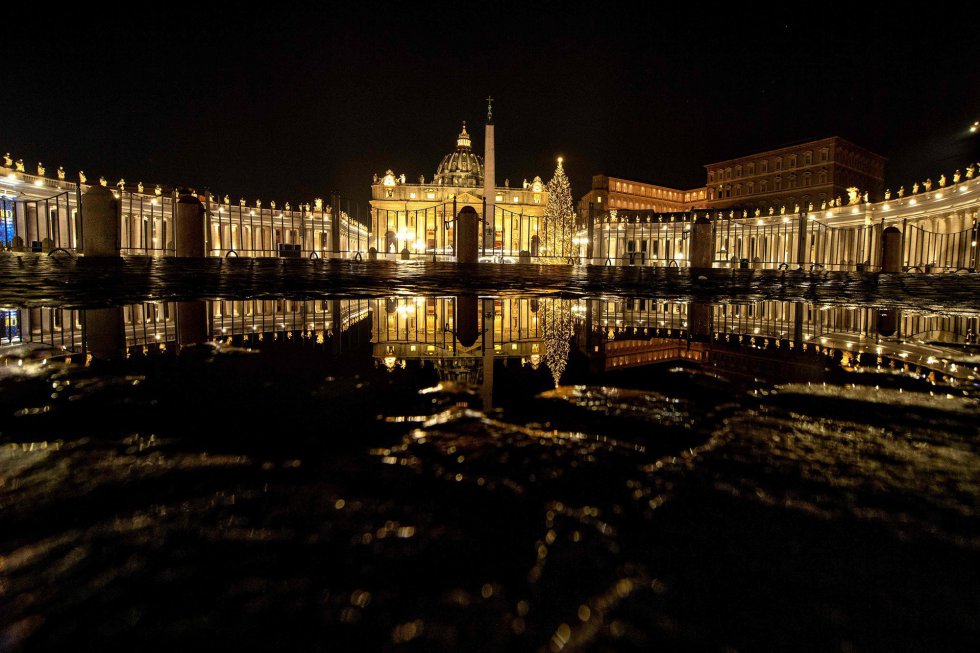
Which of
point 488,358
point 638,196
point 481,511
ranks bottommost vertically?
point 481,511

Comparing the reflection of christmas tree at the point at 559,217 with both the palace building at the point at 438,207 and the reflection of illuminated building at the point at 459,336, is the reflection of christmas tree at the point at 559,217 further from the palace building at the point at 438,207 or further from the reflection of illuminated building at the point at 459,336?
the reflection of illuminated building at the point at 459,336

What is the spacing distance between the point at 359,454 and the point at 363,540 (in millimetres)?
761

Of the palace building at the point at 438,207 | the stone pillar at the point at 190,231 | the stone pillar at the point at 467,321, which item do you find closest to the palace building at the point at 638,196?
the palace building at the point at 438,207

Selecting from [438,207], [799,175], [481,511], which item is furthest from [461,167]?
[481,511]

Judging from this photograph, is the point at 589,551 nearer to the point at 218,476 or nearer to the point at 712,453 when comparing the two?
the point at 712,453

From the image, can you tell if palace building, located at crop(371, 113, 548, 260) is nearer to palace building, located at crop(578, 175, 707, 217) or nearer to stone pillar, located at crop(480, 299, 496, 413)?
palace building, located at crop(578, 175, 707, 217)

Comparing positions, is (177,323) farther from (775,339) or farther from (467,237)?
(467,237)

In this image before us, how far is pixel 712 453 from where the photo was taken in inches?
91.5

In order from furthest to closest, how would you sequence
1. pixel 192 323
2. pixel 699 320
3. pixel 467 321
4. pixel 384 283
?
pixel 384 283 < pixel 699 320 < pixel 467 321 < pixel 192 323

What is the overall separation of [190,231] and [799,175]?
86.2 m

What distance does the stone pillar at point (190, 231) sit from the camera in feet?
56.8

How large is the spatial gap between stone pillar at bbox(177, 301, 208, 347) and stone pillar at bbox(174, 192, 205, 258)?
10.3 m

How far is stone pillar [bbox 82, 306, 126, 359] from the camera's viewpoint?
15.8 ft

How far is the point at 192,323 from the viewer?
22.2 ft
